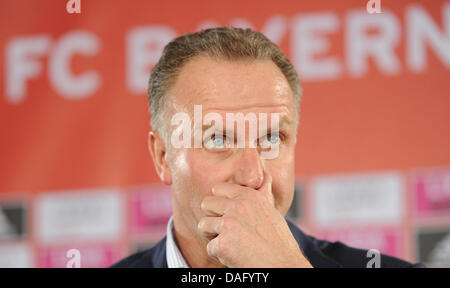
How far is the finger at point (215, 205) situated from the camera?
150cm

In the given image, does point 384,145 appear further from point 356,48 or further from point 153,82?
point 153,82

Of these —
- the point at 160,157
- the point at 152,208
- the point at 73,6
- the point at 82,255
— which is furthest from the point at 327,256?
the point at 73,6

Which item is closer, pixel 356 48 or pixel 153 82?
pixel 153 82

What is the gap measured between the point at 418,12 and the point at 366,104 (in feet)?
1.48

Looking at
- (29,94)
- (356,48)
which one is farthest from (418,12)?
(29,94)

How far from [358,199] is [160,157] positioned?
1.30 meters

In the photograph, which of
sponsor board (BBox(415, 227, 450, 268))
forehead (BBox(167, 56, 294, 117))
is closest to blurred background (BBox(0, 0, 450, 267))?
sponsor board (BBox(415, 227, 450, 268))

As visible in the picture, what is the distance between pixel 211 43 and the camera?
1.80 m

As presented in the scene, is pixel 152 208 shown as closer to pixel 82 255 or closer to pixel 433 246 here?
pixel 82 255

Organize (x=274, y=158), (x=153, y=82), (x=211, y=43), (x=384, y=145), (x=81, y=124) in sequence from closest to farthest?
(x=274, y=158) → (x=211, y=43) → (x=153, y=82) → (x=384, y=145) → (x=81, y=124)

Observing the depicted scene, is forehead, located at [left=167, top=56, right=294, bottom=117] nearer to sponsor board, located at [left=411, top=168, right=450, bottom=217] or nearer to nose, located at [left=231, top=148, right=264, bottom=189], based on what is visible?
nose, located at [left=231, top=148, right=264, bottom=189]

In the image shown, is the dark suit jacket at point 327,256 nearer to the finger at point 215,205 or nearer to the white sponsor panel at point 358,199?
the finger at point 215,205

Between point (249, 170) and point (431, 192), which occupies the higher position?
point (249, 170)

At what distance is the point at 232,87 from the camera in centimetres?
168
